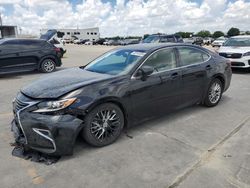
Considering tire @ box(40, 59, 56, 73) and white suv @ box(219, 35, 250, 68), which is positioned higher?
Answer: white suv @ box(219, 35, 250, 68)

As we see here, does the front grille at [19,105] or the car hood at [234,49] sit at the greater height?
the car hood at [234,49]

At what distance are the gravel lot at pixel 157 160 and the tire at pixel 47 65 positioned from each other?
6.22 m

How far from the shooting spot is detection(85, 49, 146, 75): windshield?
417 cm

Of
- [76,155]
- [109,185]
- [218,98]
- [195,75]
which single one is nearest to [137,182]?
[109,185]

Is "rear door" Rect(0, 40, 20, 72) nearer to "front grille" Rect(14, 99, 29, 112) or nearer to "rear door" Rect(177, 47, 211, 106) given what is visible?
"front grille" Rect(14, 99, 29, 112)

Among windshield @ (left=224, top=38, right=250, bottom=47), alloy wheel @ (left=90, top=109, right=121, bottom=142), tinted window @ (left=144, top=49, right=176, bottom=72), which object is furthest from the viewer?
windshield @ (left=224, top=38, right=250, bottom=47)

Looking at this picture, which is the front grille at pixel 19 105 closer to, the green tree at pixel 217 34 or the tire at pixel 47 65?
the tire at pixel 47 65

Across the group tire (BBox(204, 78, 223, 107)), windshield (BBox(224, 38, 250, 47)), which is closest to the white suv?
windshield (BBox(224, 38, 250, 47))

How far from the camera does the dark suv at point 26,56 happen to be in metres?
9.79

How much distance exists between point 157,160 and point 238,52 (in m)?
8.73

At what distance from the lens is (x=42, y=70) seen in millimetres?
10844

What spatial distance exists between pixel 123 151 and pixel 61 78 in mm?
1564

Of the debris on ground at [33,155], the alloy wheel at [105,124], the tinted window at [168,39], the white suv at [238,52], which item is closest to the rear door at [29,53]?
the debris on ground at [33,155]

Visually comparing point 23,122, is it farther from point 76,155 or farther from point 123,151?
point 123,151
